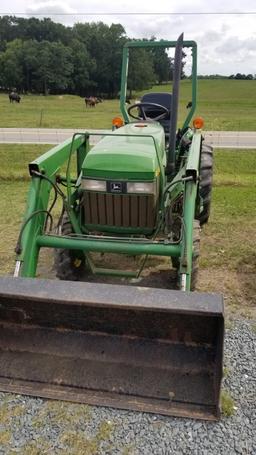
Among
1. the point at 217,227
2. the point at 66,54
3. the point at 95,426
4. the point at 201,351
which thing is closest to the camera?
the point at 95,426

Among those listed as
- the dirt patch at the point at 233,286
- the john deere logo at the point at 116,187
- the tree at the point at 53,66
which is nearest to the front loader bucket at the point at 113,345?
the john deere logo at the point at 116,187

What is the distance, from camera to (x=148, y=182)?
385 cm

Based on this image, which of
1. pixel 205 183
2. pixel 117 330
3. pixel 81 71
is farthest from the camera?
pixel 81 71

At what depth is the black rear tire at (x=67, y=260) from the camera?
4.33 metres

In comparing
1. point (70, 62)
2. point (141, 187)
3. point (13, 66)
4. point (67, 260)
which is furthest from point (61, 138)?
point (70, 62)

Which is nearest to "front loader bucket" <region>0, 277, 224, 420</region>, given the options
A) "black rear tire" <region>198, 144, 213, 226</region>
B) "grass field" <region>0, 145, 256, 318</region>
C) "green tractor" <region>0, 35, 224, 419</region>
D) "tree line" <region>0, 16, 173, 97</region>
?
"green tractor" <region>0, 35, 224, 419</region>

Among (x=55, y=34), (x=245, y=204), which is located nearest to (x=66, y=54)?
(x=55, y=34)

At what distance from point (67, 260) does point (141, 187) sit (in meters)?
1.11

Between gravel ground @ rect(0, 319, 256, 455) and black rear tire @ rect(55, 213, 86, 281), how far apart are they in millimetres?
1605

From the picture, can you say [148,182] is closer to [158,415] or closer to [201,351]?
[201,351]

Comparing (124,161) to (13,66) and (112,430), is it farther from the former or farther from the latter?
(13,66)

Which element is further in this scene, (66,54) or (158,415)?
(66,54)

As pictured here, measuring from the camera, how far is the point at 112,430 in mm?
2703

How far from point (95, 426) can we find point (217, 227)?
4069 millimetres
